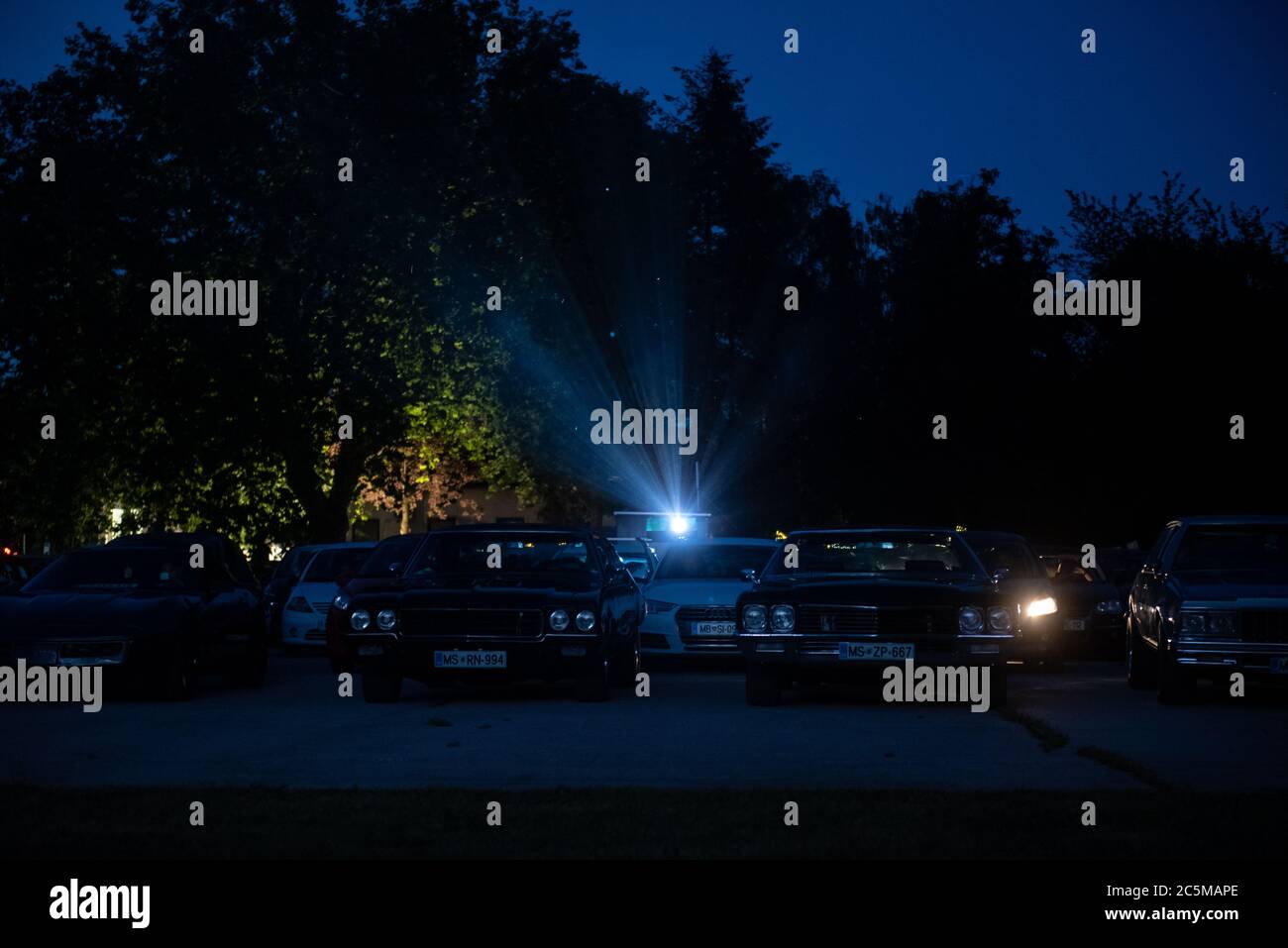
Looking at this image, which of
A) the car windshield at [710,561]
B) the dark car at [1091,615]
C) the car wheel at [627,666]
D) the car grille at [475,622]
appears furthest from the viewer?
the dark car at [1091,615]

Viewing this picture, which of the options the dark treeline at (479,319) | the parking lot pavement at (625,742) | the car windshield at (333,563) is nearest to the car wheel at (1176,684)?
the parking lot pavement at (625,742)

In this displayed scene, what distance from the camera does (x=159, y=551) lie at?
64.8 ft

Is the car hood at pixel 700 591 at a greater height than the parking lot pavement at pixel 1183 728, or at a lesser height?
greater

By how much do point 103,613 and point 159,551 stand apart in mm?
2117

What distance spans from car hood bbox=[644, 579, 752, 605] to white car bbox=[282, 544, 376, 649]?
21.3 feet

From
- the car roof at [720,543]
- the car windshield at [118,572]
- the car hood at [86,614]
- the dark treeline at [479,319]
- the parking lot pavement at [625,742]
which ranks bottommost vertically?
the parking lot pavement at [625,742]

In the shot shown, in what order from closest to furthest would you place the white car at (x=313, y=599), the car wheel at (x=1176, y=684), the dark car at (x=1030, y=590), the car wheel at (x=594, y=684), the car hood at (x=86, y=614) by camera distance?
1. the car wheel at (x=1176, y=684)
2. the car wheel at (x=594, y=684)
3. the car hood at (x=86, y=614)
4. the dark car at (x=1030, y=590)
5. the white car at (x=313, y=599)

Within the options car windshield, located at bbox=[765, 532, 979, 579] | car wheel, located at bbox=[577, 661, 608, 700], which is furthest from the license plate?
car windshield, located at bbox=[765, 532, 979, 579]

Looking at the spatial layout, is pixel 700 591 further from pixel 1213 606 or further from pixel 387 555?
pixel 1213 606

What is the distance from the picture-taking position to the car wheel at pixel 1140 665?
1886cm

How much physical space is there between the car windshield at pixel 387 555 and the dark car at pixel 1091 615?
8.82 m

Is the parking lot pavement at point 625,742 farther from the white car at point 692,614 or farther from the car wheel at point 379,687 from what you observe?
the white car at point 692,614
